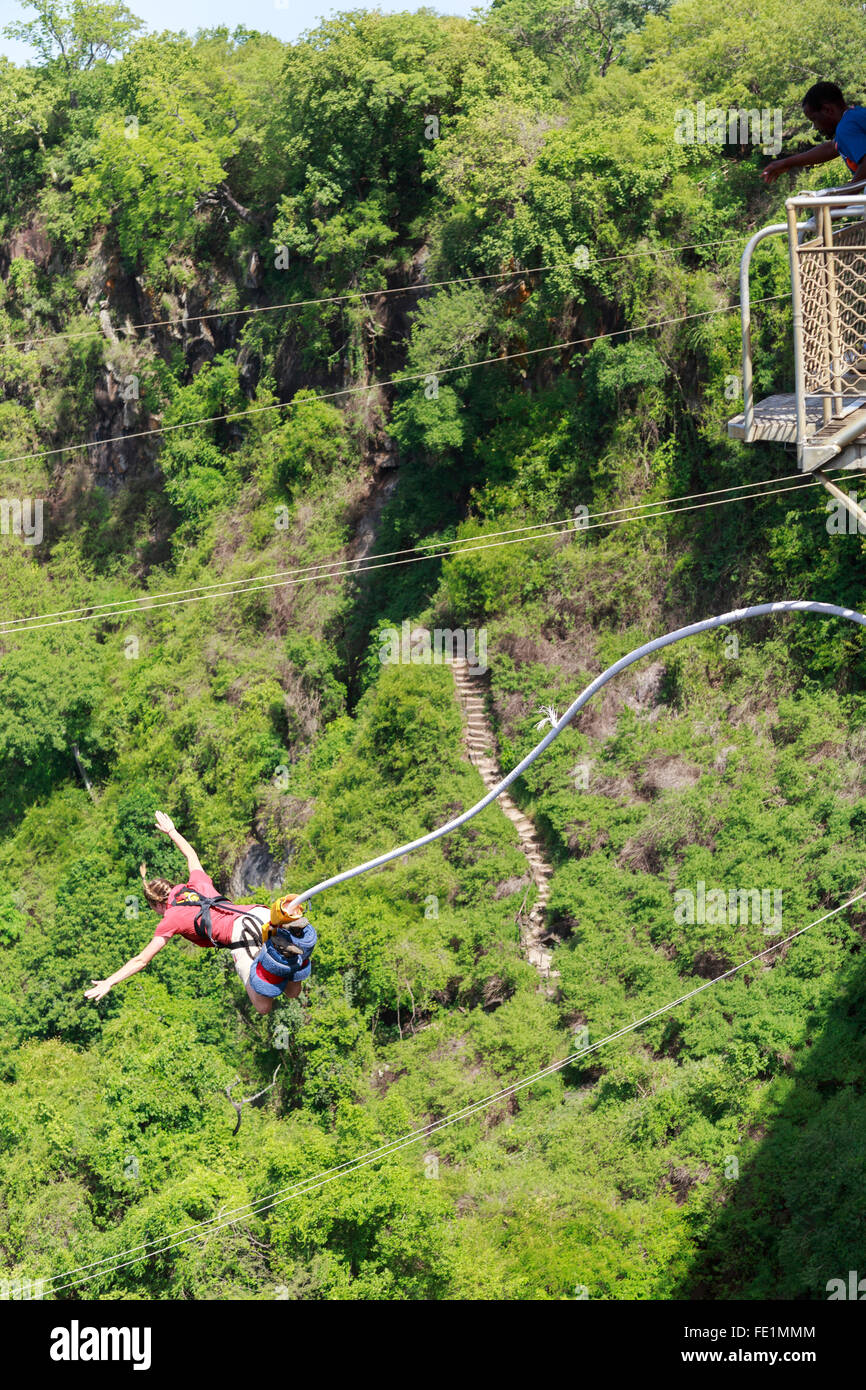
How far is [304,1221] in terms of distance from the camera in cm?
2194

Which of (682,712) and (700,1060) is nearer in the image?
(700,1060)

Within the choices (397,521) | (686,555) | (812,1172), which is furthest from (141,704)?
(812,1172)

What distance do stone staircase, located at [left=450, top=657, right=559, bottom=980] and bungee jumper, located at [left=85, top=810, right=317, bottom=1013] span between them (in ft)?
46.3

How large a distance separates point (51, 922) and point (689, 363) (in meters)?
18.9

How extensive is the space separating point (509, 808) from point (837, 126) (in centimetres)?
1762

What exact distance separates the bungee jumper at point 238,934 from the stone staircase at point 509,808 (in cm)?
1411

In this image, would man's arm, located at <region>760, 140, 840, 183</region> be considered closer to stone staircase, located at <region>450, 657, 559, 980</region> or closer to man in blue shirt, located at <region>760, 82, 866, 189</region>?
man in blue shirt, located at <region>760, 82, 866, 189</region>

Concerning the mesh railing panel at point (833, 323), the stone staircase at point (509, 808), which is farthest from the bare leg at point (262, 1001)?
the stone staircase at point (509, 808)

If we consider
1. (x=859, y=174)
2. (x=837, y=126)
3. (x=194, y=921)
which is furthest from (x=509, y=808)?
(x=837, y=126)

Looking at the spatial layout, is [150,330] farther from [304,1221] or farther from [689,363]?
[304,1221]

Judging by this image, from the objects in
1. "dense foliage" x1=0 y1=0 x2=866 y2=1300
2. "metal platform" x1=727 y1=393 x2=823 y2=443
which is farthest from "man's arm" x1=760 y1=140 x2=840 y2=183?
"dense foliage" x1=0 y1=0 x2=866 y2=1300

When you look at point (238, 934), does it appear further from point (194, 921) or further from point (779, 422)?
point (779, 422)

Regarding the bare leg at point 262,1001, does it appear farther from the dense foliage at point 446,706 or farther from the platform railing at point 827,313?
the dense foliage at point 446,706

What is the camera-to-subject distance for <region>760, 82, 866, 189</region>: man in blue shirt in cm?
1070
